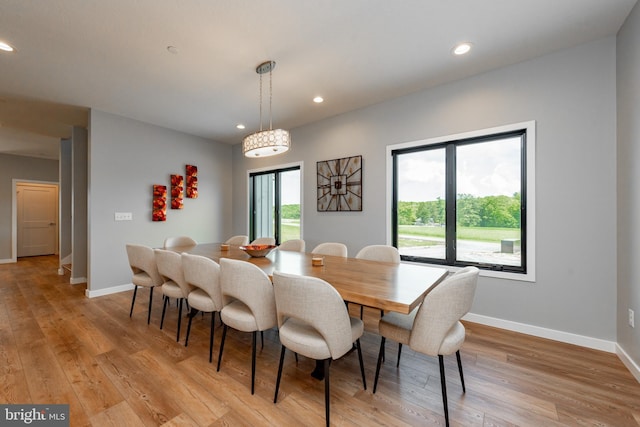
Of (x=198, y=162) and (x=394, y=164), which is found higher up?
(x=198, y=162)

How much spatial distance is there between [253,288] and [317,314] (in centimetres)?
54

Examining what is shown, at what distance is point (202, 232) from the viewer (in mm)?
5262

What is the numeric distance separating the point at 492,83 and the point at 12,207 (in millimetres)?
10298

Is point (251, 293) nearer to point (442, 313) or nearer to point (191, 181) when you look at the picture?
point (442, 313)

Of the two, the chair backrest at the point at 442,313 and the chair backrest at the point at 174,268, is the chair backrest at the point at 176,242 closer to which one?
the chair backrest at the point at 174,268

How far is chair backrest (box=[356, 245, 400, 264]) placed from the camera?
259cm

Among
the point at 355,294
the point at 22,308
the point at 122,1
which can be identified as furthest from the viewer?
the point at 22,308

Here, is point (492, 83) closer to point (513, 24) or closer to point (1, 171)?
point (513, 24)

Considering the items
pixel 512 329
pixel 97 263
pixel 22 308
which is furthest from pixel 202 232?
pixel 512 329

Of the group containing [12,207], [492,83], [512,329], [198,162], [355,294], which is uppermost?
[492,83]

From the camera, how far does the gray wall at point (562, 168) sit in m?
2.29

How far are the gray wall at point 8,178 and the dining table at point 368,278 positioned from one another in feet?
24.6

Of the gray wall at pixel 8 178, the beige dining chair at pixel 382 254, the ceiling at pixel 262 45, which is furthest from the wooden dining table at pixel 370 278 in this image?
the gray wall at pixel 8 178

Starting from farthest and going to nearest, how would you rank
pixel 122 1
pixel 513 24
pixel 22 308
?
1. pixel 22 308
2. pixel 513 24
3. pixel 122 1
